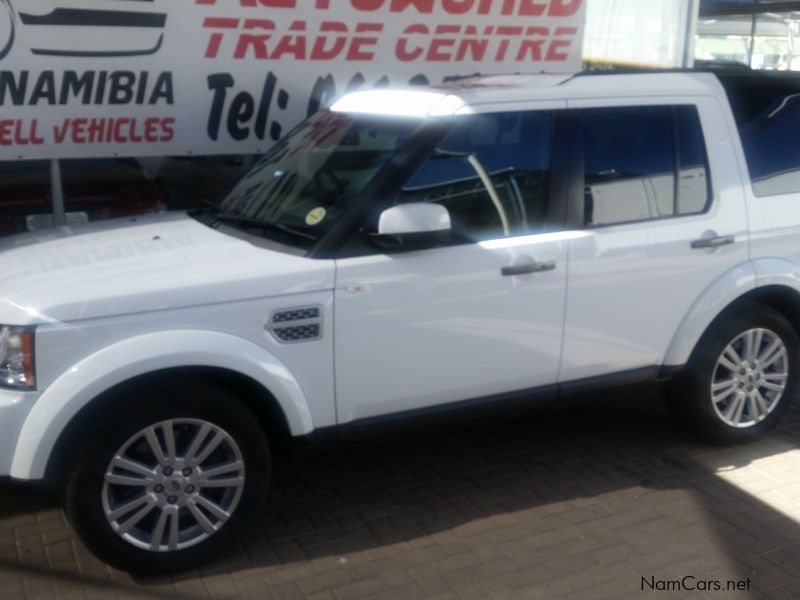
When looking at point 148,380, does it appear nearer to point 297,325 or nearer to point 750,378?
point 297,325

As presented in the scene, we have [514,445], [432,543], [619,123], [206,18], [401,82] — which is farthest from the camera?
[401,82]

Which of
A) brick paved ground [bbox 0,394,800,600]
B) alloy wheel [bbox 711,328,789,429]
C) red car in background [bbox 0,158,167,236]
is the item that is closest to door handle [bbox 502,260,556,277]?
brick paved ground [bbox 0,394,800,600]

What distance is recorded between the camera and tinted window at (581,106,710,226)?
491cm

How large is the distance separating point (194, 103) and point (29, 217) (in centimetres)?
134

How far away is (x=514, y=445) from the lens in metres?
5.57

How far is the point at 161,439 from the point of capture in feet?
13.0

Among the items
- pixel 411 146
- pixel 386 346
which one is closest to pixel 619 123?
pixel 411 146

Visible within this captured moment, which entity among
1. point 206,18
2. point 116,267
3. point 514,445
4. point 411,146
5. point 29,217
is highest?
point 206,18

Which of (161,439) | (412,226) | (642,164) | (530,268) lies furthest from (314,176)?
(642,164)

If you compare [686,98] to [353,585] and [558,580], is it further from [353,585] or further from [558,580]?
[353,585]

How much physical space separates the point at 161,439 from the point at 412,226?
130 centimetres

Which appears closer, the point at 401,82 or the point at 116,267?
the point at 116,267

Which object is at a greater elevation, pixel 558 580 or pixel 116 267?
pixel 116 267

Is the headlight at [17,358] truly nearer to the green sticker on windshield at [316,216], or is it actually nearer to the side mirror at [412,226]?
the green sticker on windshield at [316,216]
